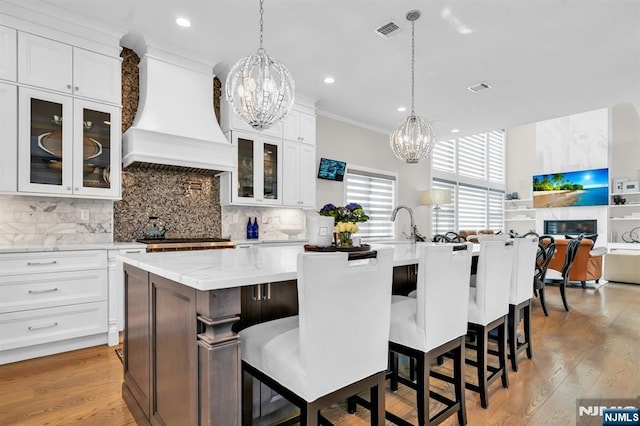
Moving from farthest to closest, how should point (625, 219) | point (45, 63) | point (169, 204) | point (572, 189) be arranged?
point (572, 189), point (625, 219), point (169, 204), point (45, 63)

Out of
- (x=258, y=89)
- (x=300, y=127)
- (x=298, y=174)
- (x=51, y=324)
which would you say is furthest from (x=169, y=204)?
(x=258, y=89)

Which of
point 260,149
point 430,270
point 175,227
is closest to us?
point 430,270

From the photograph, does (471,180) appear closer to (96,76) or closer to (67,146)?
(96,76)

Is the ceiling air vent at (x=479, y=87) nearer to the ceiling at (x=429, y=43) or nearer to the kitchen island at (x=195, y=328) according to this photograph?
the ceiling at (x=429, y=43)

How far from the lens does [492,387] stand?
2.31 m

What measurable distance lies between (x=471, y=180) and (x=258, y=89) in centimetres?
809

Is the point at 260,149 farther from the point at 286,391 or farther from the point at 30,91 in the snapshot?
the point at 286,391

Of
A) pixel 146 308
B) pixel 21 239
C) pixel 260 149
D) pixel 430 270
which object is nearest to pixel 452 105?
pixel 260 149

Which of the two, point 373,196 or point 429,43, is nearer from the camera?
point 429,43

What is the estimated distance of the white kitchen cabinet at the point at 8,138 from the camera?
2768mm

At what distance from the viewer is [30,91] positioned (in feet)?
9.47

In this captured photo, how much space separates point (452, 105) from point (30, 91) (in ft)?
16.8

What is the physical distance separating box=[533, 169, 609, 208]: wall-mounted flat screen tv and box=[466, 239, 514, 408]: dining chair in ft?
27.0

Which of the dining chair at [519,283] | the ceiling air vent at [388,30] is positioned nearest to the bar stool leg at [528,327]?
the dining chair at [519,283]
